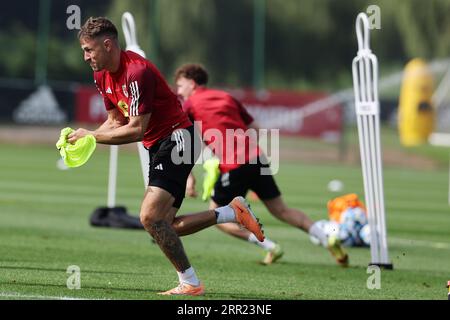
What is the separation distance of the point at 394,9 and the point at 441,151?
9.91m

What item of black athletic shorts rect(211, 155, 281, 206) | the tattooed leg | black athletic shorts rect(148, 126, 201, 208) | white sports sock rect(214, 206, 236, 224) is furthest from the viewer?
black athletic shorts rect(211, 155, 281, 206)

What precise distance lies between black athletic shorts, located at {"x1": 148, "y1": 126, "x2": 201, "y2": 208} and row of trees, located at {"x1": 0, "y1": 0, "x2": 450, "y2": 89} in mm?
33023

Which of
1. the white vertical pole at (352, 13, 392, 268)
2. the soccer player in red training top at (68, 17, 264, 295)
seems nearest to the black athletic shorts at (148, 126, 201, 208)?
the soccer player in red training top at (68, 17, 264, 295)

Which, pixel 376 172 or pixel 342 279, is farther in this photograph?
pixel 376 172

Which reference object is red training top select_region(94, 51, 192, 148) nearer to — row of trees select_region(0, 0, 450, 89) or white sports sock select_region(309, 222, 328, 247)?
white sports sock select_region(309, 222, 328, 247)

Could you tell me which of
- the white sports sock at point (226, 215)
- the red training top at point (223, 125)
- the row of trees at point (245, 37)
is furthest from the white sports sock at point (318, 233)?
the row of trees at point (245, 37)

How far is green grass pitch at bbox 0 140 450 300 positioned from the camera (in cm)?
1003

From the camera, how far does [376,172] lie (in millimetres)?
12250

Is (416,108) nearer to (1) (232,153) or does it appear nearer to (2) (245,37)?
(2) (245,37)

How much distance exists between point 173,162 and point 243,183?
3.37m

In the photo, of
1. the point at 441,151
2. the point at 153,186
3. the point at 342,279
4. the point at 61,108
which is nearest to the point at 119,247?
the point at 342,279

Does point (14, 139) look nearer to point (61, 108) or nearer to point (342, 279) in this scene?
point (61, 108)

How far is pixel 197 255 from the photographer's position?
1329 cm

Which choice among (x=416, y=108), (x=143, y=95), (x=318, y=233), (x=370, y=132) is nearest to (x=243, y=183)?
(x=318, y=233)
